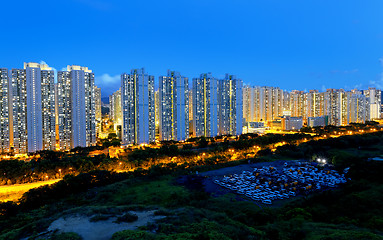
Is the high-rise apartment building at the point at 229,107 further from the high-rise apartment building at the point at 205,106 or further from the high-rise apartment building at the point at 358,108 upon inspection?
the high-rise apartment building at the point at 358,108

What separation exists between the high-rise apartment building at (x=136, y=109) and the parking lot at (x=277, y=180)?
737 inches

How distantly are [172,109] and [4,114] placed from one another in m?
25.1

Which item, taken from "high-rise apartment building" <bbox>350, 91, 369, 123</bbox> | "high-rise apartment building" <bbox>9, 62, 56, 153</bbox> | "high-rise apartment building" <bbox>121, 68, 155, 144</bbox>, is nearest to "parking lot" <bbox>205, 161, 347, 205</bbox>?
"high-rise apartment building" <bbox>121, 68, 155, 144</bbox>

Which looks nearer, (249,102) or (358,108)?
(249,102)

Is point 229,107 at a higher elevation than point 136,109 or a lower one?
higher

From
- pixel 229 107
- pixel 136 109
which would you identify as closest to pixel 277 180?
pixel 136 109

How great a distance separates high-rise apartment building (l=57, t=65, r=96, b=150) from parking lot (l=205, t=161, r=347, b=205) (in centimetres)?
2302

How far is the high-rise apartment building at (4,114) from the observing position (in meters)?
34.9

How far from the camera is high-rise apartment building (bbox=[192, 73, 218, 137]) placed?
48906 mm

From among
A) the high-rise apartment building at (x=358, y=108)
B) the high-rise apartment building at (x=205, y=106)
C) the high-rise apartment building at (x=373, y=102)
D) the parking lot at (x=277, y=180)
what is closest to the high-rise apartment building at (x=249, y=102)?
the high-rise apartment building at (x=205, y=106)

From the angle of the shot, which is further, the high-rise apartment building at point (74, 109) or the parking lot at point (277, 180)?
the high-rise apartment building at point (74, 109)

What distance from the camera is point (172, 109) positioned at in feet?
149

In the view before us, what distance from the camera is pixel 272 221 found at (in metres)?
14.7

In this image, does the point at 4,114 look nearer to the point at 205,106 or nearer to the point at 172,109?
the point at 172,109
